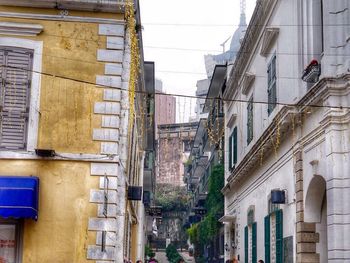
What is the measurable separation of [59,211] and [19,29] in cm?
371

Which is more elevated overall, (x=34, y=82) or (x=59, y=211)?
(x=34, y=82)

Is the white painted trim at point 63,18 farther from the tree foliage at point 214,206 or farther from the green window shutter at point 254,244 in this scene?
the tree foliage at point 214,206

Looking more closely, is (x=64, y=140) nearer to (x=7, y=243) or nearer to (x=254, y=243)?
(x=7, y=243)

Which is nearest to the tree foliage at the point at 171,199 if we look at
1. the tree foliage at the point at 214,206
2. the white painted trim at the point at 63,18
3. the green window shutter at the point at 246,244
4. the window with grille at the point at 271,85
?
the tree foliage at the point at 214,206

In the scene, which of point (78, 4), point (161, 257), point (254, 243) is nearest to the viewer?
point (78, 4)

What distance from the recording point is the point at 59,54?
45.8 ft

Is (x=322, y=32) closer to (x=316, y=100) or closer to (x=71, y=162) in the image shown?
(x=316, y=100)

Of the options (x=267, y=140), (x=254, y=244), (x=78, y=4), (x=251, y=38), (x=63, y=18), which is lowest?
(x=254, y=244)

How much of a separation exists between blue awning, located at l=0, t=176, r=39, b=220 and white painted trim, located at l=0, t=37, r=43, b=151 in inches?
35.5

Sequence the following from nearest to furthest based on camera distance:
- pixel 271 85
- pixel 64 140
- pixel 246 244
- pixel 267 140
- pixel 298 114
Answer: pixel 64 140 < pixel 298 114 < pixel 267 140 < pixel 271 85 < pixel 246 244

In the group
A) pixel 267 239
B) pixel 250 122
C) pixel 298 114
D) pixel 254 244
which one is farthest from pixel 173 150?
pixel 298 114

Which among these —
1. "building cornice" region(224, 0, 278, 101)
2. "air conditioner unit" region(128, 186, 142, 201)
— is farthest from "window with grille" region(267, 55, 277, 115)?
"air conditioner unit" region(128, 186, 142, 201)

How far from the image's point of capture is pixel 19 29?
13844 mm

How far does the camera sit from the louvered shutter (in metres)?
13.6
